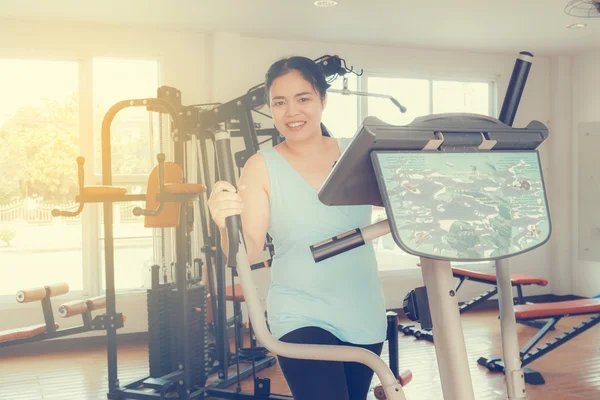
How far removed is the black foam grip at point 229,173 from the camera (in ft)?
3.43

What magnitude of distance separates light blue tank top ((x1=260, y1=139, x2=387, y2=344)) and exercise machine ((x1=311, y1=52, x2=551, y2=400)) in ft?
→ 1.01

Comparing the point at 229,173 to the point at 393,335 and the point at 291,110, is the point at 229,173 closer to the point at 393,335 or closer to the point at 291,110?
the point at 291,110

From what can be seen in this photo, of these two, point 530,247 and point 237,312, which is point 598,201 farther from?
point 530,247

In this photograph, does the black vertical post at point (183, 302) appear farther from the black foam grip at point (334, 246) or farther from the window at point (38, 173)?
the black foam grip at point (334, 246)

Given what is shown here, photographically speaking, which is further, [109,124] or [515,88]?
[109,124]

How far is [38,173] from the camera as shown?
4.63 meters

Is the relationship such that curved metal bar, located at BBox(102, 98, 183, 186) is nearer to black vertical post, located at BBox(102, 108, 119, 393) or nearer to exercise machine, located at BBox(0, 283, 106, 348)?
→ black vertical post, located at BBox(102, 108, 119, 393)

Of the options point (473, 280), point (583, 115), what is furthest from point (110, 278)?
point (583, 115)

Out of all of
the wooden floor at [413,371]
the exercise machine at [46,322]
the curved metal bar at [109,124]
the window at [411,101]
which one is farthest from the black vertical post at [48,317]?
the window at [411,101]

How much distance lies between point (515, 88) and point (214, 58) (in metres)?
4.10

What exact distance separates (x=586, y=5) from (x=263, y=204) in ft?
11.1

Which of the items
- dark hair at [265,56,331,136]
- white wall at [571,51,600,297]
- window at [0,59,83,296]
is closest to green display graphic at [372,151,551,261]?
dark hair at [265,56,331,136]

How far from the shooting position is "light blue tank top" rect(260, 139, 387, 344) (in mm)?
1286

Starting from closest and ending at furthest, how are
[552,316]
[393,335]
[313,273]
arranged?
[313,273], [393,335], [552,316]
